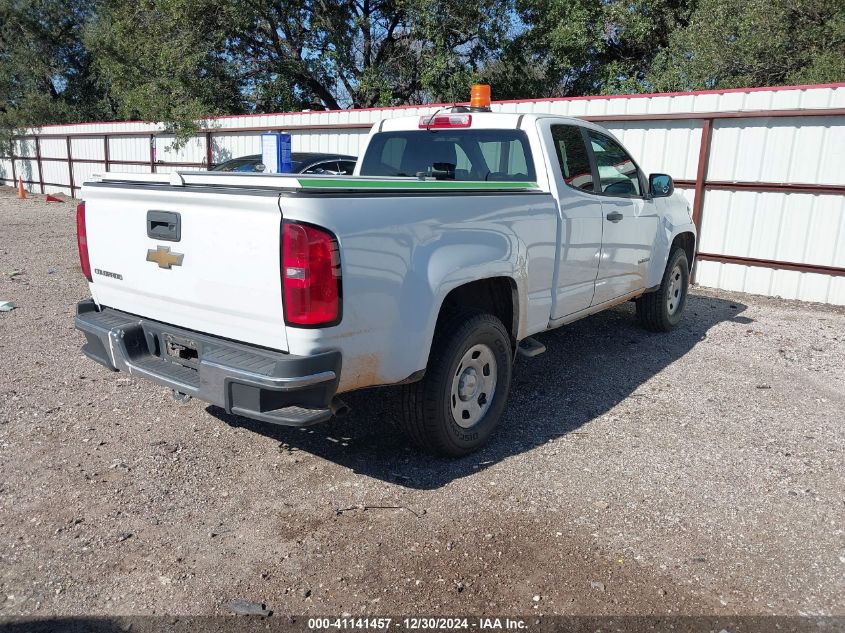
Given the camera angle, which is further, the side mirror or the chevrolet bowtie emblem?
the side mirror

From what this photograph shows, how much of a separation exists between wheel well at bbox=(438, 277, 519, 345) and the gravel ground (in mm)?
718

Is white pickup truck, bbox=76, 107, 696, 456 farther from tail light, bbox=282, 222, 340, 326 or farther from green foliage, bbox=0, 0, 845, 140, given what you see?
green foliage, bbox=0, 0, 845, 140

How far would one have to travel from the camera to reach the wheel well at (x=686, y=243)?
6.76m

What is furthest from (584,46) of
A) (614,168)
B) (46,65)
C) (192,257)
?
(46,65)

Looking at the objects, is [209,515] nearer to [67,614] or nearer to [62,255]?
[67,614]

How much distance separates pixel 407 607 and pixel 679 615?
1101 millimetres

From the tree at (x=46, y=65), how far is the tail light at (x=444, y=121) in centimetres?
3377

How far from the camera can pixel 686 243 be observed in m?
7.11

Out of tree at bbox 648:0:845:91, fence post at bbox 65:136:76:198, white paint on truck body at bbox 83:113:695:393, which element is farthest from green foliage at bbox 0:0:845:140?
white paint on truck body at bbox 83:113:695:393

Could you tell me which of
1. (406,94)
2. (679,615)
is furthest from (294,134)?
(679,615)

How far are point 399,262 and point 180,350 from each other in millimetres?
1242

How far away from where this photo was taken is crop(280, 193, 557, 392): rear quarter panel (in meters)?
3.05

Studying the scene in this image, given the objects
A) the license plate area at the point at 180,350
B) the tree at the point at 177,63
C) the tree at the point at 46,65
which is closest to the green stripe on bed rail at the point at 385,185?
the license plate area at the point at 180,350

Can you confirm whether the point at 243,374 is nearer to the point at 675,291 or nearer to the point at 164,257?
the point at 164,257
